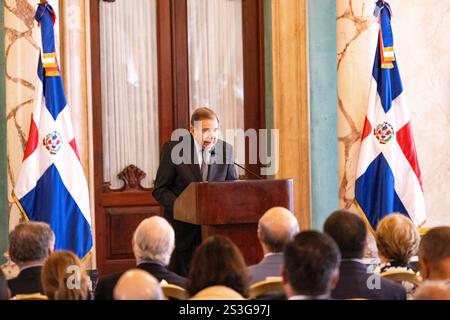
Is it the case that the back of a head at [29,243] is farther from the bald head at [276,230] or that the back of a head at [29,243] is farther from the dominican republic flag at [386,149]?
the dominican republic flag at [386,149]

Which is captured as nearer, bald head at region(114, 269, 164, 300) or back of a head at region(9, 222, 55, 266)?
bald head at region(114, 269, 164, 300)

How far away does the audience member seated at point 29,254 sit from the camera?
4.00 meters

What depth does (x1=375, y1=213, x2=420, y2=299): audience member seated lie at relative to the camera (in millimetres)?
4223

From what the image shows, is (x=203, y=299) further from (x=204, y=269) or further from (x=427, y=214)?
(x=427, y=214)

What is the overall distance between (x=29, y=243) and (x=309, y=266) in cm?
183

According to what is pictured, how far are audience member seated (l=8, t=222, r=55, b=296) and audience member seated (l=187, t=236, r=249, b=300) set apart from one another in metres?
1.13

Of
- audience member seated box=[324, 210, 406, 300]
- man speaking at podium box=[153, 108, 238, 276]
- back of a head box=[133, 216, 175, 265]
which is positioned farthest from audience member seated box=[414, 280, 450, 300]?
man speaking at podium box=[153, 108, 238, 276]

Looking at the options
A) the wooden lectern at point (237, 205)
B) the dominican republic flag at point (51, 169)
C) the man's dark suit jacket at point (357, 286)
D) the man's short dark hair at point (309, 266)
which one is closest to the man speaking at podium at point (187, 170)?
the wooden lectern at point (237, 205)

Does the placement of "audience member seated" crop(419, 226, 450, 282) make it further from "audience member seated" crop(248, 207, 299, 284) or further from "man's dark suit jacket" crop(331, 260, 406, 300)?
"audience member seated" crop(248, 207, 299, 284)

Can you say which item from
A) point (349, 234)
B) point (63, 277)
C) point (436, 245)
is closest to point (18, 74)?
point (63, 277)

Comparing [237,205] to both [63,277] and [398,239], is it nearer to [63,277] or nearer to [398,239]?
[398,239]

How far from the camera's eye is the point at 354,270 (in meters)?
3.75
